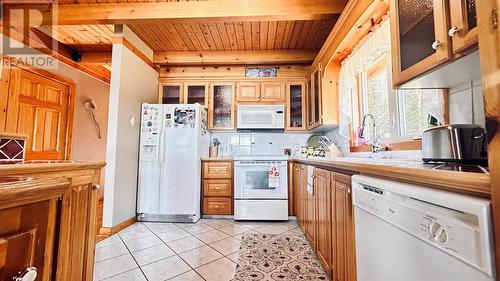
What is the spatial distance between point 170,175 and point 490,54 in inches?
122

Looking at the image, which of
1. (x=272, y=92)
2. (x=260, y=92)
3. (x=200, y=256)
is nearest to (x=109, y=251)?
(x=200, y=256)

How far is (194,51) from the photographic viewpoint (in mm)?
3641

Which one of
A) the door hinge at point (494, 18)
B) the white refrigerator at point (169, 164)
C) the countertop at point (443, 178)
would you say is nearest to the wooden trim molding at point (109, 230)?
the white refrigerator at point (169, 164)

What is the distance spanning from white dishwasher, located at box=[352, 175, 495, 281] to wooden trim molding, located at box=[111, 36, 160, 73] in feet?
10.4

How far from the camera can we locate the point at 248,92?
12.0 feet

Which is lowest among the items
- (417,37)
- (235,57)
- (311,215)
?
(311,215)

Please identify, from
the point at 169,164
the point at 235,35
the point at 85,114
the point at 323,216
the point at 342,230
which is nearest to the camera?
the point at 342,230

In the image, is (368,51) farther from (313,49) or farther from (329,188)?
(313,49)

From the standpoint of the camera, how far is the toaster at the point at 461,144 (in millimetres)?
778

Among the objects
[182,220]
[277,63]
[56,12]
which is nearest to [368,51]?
[277,63]

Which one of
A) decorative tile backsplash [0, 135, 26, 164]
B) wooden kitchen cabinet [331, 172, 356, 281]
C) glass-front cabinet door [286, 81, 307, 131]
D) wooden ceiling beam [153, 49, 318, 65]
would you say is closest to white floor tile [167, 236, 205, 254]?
wooden kitchen cabinet [331, 172, 356, 281]

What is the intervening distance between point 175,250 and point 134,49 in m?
2.73

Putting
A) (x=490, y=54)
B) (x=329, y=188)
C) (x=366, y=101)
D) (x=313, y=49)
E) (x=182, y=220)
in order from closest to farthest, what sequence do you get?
(x=490, y=54) < (x=329, y=188) < (x=366, y=101) < (x=182, y=220) < (x=313, y=49)
